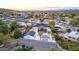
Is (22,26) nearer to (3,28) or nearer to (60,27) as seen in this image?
(3,28)

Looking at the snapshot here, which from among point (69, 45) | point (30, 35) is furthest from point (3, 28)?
point (69, 45)

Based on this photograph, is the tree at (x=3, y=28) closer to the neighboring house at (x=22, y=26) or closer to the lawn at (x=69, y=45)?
the neighboring house at (x=22, y=26)

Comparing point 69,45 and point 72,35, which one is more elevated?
point 72,35

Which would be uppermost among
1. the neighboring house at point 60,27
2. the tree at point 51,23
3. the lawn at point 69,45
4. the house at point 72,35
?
the tree at point 51,23

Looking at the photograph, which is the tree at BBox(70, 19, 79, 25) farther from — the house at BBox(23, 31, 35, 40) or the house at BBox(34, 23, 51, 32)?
the house at BBox(23, 31, 35, 40)

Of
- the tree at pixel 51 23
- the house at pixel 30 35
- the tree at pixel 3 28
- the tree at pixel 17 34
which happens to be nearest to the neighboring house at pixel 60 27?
the tree at pixel 51 23

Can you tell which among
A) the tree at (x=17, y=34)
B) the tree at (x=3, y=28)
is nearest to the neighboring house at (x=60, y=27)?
the tree at (x=17, y=34)

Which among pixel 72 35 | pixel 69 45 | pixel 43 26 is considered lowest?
pixel 69 45

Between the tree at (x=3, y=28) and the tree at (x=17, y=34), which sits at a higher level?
the tree at (x=3, y=28)

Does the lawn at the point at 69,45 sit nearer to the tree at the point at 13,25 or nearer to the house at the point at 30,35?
the house at the point at 30,35
